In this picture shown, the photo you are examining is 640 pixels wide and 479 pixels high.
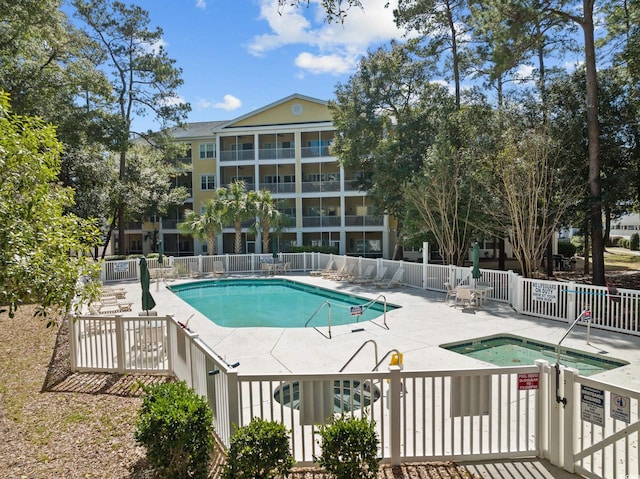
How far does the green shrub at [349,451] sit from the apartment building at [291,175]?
2588 centimetres

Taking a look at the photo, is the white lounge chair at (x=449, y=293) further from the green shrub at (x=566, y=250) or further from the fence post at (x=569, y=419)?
the green shrub at (x=566, y=250)

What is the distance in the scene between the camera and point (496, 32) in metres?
15.2

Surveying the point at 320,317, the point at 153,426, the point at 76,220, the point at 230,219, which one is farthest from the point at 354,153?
the point at 153,426

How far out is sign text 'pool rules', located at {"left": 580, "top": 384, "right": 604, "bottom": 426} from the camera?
143 inches

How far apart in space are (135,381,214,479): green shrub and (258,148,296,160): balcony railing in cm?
2823

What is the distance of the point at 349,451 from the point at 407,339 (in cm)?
585

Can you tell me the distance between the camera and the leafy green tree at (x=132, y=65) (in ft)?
78.4

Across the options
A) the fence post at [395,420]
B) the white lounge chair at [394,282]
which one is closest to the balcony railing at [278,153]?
the white lounge chair at [394,282]

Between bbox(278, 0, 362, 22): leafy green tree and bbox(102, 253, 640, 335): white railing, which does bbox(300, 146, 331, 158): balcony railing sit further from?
bbox(278, 0, 362, 22): leafy green tree

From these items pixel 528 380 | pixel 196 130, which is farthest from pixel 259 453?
pixel 196 130

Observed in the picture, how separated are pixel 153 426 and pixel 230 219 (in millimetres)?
20445

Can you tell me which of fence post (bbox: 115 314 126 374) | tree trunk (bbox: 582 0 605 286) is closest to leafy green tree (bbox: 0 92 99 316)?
fence post (bbox: 115 314 126 374)

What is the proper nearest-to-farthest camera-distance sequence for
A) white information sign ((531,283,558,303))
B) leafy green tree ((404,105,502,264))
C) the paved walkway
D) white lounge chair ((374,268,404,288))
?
the paved walkway < white information sign ((531,283,558,303)) < leafy green tree ((404,105,502,264)) < white lounge chair ((374,268,404,288))

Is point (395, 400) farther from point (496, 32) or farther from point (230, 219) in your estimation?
point (230, 219)
